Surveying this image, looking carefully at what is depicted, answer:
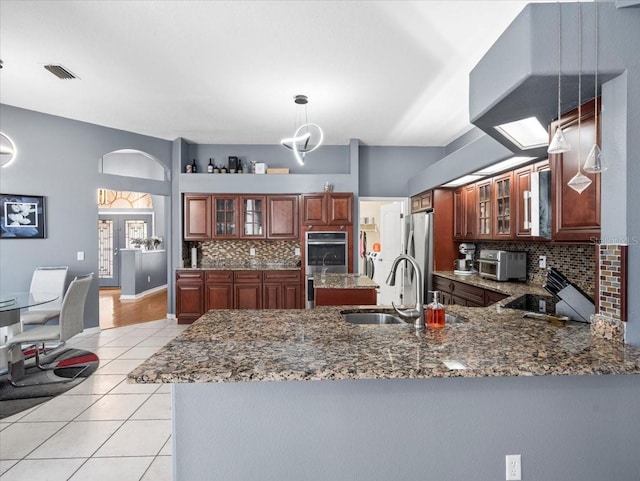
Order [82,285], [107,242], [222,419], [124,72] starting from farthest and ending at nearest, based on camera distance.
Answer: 1. [107,242]
2. [82,285]
3. [124,72]
4. [222,419]

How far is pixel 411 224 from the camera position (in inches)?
222

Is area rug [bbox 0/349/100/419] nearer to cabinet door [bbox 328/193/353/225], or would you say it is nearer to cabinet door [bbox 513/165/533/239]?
cabinet door [bbox 328/193/353/225]

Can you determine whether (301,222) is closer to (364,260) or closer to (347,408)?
(364,260)

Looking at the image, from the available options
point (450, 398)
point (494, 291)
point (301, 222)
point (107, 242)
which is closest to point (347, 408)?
point (450, 398)

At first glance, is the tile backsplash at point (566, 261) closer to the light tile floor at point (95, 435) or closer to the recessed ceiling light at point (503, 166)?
the recessed ceiling light at point (503, 166)

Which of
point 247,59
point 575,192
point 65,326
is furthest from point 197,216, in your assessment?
point 575,192

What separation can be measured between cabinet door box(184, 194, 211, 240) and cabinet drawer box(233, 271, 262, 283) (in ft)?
2.71

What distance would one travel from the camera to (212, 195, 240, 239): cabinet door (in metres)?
5.62

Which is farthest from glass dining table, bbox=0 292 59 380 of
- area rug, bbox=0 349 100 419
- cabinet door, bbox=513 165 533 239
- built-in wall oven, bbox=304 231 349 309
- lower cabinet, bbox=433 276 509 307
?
cabinet door, bbox=513 165 533 239

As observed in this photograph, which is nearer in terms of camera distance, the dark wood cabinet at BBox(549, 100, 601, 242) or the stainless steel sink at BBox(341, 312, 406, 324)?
the dark wood cabinet at BBox(549, 100, 601, 242)

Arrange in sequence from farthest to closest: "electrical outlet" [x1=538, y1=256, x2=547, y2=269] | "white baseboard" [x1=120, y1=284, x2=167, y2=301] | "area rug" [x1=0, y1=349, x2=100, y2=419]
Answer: "white baseboard" [x1=120, y1=284, x2=167, y2=301], "electrical outlet" [x1=538, y1=256, x2=547, y2=269], "area rug" [x1=0, y1=349, x2=100, y2=419]

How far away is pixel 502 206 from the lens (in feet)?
13.0

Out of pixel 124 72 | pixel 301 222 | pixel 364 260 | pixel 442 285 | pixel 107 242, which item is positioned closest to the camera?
pixel 124 72

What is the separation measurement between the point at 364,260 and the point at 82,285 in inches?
197
